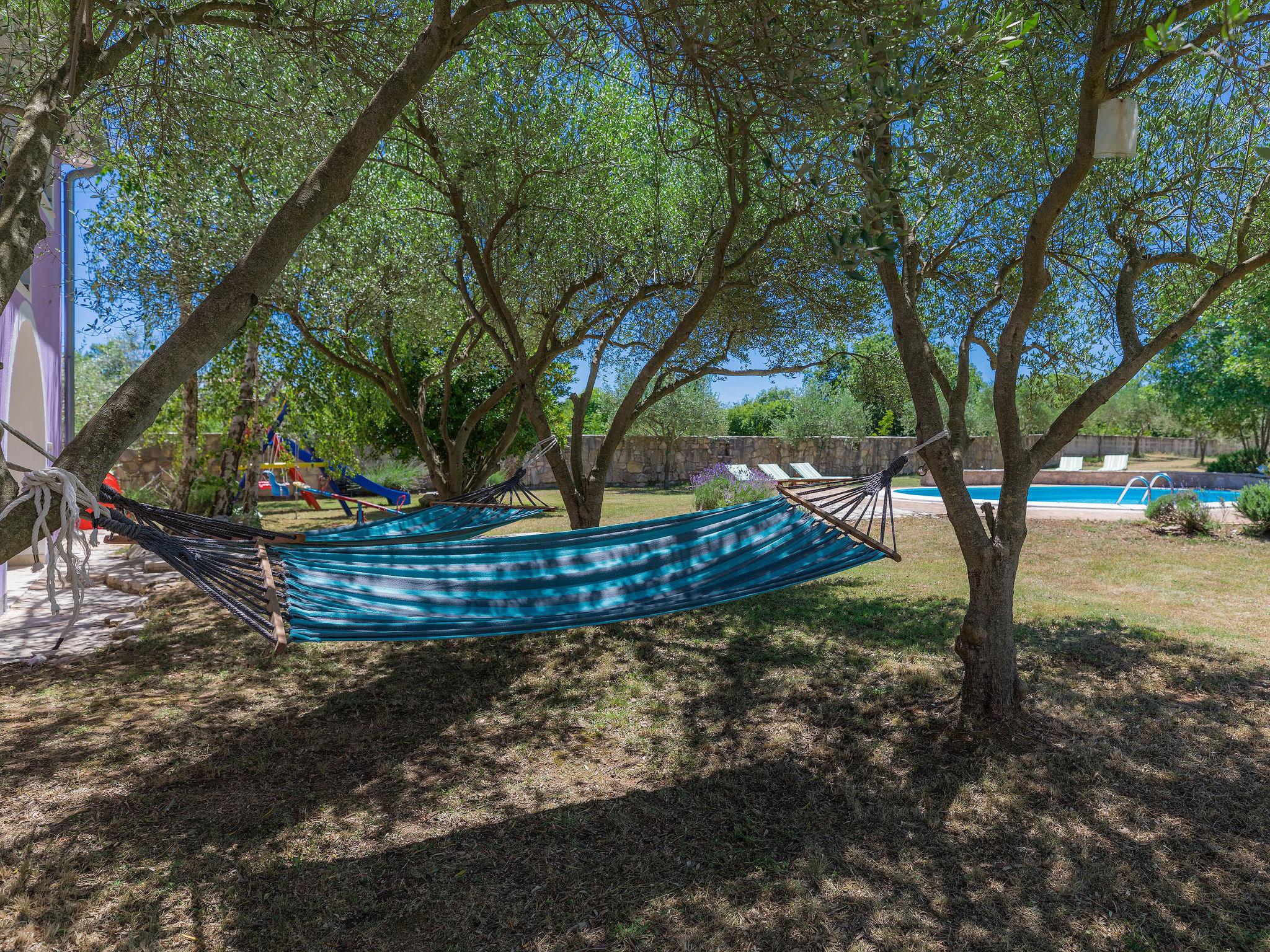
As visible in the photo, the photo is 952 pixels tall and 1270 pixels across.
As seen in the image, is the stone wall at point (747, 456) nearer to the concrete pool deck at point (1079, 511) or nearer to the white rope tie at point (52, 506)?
the concrete pool deck at point (1079, 511)

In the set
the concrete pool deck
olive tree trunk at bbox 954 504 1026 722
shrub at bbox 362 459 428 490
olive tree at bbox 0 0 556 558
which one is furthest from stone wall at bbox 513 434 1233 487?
olive tree at bbox 0 0 556 558

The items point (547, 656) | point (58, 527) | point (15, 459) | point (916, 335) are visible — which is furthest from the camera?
point (15, 459)

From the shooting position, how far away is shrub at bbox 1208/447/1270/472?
46.1 feet

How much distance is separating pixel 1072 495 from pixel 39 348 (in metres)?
13.3

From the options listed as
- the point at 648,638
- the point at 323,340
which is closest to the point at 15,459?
the point at 323,340

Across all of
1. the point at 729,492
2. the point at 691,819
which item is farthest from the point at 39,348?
the point at 729,492

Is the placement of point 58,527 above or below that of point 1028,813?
above

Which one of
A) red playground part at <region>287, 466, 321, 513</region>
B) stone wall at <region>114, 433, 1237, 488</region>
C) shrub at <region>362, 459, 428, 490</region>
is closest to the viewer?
red playground part at <region>287, 466, 321, 513</region>

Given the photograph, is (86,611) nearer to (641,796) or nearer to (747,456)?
(641,796)

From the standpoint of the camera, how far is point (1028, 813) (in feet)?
7.10

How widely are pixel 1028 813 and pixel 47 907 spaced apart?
2481mm

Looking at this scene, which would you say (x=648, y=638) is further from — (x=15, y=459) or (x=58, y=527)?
(x=15, y=459)

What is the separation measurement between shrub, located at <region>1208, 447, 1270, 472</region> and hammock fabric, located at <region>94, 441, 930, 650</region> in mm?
15134

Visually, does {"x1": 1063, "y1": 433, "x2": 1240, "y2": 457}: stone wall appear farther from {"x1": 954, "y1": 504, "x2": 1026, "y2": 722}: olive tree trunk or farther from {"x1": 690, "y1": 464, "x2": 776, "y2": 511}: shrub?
{"x1": 954, "y1": 504, "x2": 1026, "y2": 722}: olive tree trunk
